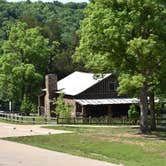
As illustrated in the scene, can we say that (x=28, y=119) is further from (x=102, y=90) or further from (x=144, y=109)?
(x=144, y=109)

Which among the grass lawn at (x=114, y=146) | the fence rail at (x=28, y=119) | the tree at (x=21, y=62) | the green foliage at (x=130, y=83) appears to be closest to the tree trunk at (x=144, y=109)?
the green foliage at (x=130, y=83)

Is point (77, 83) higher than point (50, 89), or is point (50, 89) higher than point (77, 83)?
point (77, 83)

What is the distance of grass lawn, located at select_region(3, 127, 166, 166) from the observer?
2434 cm

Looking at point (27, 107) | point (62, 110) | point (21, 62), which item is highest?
point (21, 62)

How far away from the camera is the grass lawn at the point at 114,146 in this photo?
24.3 metres

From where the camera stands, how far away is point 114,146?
2977cm

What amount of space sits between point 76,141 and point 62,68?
184 ft

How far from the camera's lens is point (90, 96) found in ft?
204

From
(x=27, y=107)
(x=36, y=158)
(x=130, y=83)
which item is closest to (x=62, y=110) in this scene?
(x=27, y=107)

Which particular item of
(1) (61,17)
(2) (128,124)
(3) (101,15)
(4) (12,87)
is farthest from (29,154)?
(1) (61,17)

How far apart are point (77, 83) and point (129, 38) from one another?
29019 mm

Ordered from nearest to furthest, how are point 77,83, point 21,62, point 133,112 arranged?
point 133,112, point 77,83, point 21,62

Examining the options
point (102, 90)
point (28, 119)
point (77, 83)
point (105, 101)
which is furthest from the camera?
point (77, 83)

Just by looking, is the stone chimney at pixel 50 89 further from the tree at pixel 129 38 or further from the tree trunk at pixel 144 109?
the tree trunk at pixel 144 109
